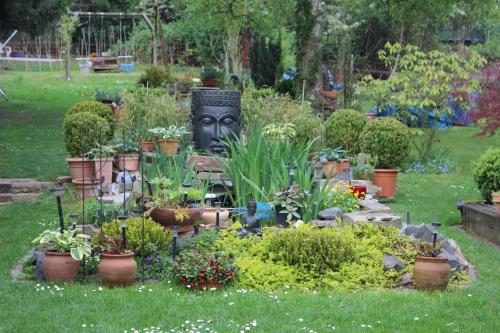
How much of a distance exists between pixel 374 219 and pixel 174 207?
2132 mm

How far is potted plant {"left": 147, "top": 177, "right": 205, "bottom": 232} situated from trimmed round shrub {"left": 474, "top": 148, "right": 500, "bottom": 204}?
3534 millimetres

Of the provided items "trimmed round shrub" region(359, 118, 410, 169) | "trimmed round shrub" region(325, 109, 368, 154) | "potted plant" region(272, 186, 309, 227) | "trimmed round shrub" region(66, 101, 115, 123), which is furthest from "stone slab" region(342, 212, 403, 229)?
"trimmed round shrub" region(66, 101, 115, 123)

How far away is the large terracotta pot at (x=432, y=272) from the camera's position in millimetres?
6668

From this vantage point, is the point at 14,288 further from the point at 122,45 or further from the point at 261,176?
the point at 122,45

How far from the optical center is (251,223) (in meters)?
8.19

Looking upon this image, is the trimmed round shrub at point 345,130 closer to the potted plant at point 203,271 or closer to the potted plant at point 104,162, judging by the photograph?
the potted plant at point 104,162

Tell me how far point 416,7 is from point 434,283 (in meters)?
13.6

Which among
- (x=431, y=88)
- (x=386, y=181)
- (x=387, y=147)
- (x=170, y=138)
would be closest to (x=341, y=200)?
(x=386, y=181)

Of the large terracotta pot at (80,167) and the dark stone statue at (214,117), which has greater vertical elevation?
the dark stone statue at (214,117)

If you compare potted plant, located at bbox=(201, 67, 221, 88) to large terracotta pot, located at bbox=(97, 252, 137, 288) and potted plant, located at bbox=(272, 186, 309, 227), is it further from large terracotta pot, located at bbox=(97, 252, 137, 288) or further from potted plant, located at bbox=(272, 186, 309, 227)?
large terracotta pot, located at bbox=(97, 252, 137, 288)

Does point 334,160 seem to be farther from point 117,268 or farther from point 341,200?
point 117,268

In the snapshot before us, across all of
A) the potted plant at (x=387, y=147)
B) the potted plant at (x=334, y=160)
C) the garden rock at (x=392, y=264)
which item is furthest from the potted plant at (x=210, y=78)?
the garden rock at (x=392, y=264)

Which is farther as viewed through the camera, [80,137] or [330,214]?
[80,137]

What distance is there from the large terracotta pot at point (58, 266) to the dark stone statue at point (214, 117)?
15.2ft
